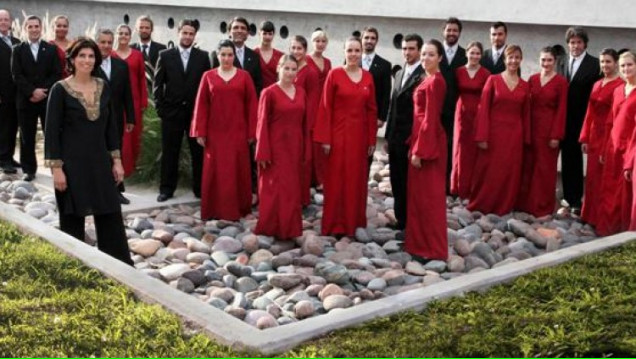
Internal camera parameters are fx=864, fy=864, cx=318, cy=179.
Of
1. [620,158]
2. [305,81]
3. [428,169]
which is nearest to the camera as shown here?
[428,169]

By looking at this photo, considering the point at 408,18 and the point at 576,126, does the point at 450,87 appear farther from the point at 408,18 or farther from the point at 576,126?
the point at 408,18

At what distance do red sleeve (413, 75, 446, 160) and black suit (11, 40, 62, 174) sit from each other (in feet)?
13.5

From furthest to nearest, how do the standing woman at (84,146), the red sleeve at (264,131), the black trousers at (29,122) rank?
the black trousers at (29,122), the red sleeve at (264,131), the standing woman at (84,146)

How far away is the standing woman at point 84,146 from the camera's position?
5.42m

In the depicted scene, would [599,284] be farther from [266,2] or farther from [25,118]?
[266,2]

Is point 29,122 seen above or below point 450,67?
below

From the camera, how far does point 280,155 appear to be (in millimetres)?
6910

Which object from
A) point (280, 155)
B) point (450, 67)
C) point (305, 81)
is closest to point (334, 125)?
point (280, 155)

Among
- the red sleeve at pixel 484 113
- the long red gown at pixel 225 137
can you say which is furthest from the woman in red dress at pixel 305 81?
the red sleeve at pixel 484 113

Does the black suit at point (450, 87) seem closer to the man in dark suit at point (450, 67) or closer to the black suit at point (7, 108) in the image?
the man in dark suit at point (450, 67)

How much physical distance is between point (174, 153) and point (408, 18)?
12.5 feet

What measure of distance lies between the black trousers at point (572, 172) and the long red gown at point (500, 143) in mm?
508

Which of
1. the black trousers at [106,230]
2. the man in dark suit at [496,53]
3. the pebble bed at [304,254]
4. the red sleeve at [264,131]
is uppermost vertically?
the man in dark suit at [496,53]

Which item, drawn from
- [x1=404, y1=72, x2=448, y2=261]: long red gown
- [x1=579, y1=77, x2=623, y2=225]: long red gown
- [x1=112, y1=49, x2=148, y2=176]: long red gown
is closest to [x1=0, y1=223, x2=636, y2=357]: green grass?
[x1=404, y1=72, x2=448, y2=261]: long red gown
